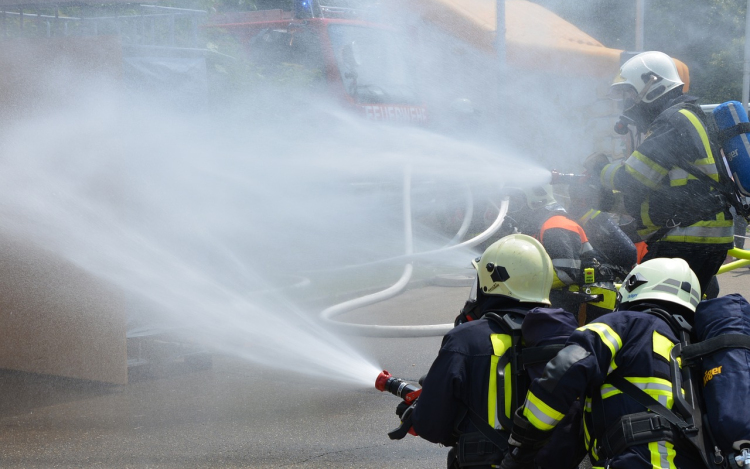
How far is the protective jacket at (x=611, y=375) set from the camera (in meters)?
2.07

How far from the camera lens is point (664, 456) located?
2059 mm

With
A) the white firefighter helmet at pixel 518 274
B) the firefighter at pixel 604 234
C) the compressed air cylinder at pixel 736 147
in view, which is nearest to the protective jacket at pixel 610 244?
the firefighter at pixel 604 234

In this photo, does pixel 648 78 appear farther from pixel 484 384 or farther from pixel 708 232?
pixel 484 384

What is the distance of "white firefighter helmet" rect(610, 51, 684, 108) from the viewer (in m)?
3.95

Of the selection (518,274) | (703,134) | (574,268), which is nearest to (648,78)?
(703,134)

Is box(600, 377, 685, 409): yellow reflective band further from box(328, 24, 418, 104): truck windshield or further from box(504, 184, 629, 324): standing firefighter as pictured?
box(328, 24, 418, 104): truck windshield

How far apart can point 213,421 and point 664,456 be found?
2857 millimetres

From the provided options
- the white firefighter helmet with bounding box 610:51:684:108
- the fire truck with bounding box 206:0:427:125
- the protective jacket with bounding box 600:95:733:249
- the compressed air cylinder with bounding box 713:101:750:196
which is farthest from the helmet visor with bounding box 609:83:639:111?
the fire truck with bounding box 206:0:427:125

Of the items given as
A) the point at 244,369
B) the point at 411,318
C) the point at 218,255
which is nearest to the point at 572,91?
the point at 411,318

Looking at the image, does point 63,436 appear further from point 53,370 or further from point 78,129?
point 78,129

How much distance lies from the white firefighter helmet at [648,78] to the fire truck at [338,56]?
5.31 meters

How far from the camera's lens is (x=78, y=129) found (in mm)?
4727

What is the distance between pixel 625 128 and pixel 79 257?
3.33m

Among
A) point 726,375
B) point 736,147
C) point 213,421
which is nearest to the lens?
point 726,375
